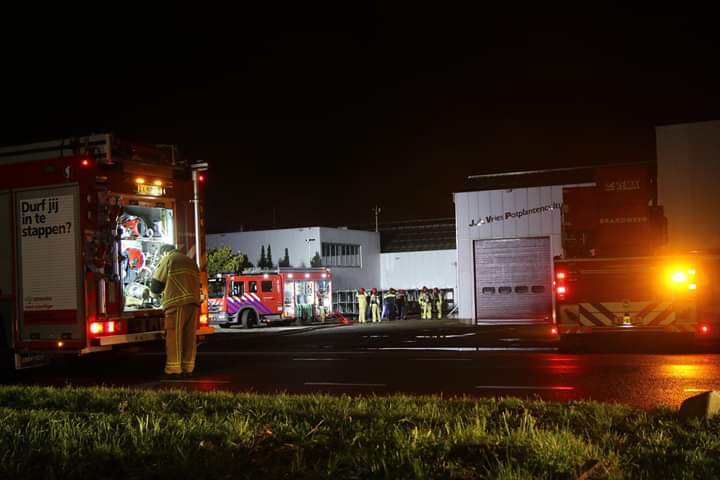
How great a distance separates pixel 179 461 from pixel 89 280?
673 centimetres

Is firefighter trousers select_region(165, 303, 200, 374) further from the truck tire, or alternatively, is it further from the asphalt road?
the truck tire

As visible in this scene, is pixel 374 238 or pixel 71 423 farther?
pixel 374 238

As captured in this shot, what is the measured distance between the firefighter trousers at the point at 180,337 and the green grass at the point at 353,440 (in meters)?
3.70

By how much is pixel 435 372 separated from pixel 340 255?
35.1 metres

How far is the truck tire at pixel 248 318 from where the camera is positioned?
33.0 metres

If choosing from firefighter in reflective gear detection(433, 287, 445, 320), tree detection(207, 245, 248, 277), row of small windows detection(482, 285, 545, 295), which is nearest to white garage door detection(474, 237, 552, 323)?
row of small windows detection(482, 285, 545, 295)

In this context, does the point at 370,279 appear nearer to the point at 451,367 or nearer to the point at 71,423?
the point at 451,367

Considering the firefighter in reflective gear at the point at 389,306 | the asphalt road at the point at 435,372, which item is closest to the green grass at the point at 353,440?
the asphalt road at the point at 435,372

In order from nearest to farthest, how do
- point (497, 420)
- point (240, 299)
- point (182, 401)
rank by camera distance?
point (497, 420)
point (182, 401)
point (240, 299)

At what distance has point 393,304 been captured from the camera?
119 ft

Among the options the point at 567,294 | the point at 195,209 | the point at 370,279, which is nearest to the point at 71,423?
the point at 195,209

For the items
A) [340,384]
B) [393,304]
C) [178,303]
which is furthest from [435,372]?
[393,304]

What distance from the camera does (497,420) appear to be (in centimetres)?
659

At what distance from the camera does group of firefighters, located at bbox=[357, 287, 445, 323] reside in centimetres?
3497
